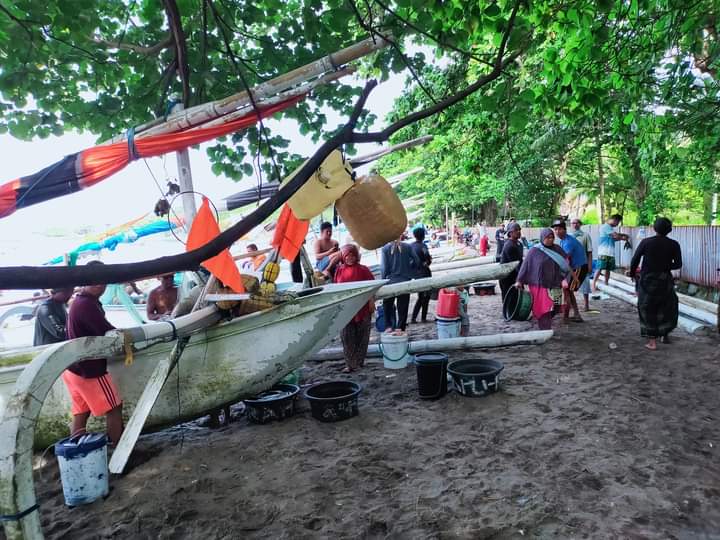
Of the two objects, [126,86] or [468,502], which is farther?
[126,86]

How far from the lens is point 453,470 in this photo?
3756 mm

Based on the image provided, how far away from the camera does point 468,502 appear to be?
329 cm

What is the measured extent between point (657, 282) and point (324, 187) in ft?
20.2

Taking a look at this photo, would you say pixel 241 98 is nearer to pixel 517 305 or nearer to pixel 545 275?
pixel 545 275

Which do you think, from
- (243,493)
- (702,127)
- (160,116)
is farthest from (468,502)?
(702,127)

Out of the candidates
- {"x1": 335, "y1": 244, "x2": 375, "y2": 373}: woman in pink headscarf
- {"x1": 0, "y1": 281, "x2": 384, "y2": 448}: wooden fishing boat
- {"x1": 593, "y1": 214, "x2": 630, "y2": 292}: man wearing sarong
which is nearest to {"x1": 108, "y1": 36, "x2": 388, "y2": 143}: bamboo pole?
{"x1": 0, "y1": 281, "x2": 384, "y2": 448}: wooden fishing boat

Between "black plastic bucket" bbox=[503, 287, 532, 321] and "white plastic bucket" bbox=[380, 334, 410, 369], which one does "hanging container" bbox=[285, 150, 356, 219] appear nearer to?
"white plastic bucket" bbox=[380, 334, 410, 369]

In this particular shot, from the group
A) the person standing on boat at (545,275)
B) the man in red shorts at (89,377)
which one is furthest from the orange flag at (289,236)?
the person standing on boat at (545,275)

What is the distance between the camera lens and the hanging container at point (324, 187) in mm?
2258

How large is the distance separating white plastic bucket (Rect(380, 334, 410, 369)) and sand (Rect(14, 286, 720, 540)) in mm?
713

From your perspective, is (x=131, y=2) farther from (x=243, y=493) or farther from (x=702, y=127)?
(x=702, y=127)

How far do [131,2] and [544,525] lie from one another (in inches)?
220

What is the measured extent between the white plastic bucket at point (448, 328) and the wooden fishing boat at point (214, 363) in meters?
2.95

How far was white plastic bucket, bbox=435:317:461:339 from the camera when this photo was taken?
7.36m
